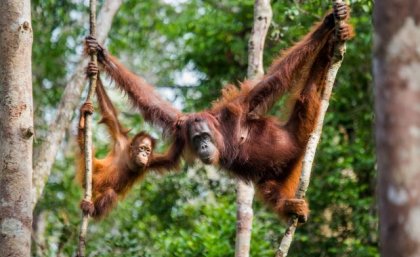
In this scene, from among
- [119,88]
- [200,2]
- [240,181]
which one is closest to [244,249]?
[240,181]

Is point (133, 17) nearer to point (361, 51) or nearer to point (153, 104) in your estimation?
point (361, 51)

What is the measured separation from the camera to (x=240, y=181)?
19.5 feet

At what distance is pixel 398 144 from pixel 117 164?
16.5 feet

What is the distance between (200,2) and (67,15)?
208 centimetres

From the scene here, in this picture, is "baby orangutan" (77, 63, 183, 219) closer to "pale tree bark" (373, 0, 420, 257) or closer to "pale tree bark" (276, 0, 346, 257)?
"pale tree bark" (276, 0, 346, 257)

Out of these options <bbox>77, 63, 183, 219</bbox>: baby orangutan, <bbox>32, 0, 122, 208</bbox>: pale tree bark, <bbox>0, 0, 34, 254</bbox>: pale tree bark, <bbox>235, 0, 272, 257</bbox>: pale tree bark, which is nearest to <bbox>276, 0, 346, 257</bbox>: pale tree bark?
<bbox>235, 0, 272, 257</bbox>: pale tree bark

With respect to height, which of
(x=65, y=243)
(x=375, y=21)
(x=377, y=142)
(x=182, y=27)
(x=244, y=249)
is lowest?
(x=65, y=243)

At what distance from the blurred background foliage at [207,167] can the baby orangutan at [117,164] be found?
77cm

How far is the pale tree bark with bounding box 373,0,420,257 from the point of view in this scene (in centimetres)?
209

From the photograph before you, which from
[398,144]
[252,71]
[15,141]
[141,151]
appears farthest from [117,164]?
[398,144]

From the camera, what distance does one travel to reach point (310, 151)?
14.3 feet

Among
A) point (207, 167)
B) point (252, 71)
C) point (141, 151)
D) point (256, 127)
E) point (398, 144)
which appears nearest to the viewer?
point (398, 144)

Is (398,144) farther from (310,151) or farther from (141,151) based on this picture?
(141,151)

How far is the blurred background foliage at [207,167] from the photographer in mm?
7535
